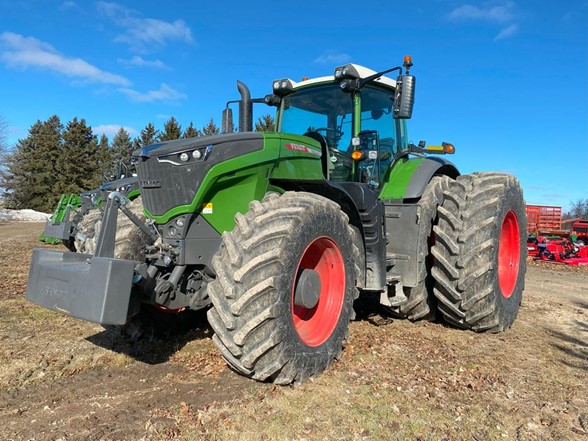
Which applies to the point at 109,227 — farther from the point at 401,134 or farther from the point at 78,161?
the point at 78,161

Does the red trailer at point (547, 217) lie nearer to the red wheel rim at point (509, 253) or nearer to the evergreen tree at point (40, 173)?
the red wheel rim at point (509, 253)

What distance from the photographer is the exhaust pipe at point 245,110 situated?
5.44 meters

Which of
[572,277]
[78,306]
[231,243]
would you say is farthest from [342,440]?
[572,277]

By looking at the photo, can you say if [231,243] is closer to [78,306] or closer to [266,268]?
[266,268]

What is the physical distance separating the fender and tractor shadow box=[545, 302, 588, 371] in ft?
7.12

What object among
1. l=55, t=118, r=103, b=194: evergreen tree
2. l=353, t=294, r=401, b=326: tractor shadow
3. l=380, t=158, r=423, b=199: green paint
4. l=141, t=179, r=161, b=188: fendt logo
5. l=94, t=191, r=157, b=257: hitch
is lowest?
l=353, t=294, r=401, b=326: tractor shadow

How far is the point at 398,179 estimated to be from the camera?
5441 millimetres

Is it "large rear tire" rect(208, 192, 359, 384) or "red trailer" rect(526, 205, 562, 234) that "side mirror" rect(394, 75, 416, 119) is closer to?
"large rear tire" rect(208, 192, 359, 384)

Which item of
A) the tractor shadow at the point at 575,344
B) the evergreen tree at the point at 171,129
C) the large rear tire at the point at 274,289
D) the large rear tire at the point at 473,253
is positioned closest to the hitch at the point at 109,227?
the large rear tire at the point at 274,289

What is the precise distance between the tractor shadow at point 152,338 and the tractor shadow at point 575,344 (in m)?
3.54

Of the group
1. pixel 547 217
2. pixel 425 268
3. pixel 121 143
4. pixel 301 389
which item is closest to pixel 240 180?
pixel 301 389

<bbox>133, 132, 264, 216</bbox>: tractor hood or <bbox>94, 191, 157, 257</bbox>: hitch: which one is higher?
<bbox>133, 132, 264, 216</bbox>: tractor hood

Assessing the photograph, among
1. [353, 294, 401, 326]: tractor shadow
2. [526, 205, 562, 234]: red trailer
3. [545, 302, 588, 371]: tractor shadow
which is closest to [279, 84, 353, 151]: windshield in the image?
[353, 294, 401, 326]: tractor shadow

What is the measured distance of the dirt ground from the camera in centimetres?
287
